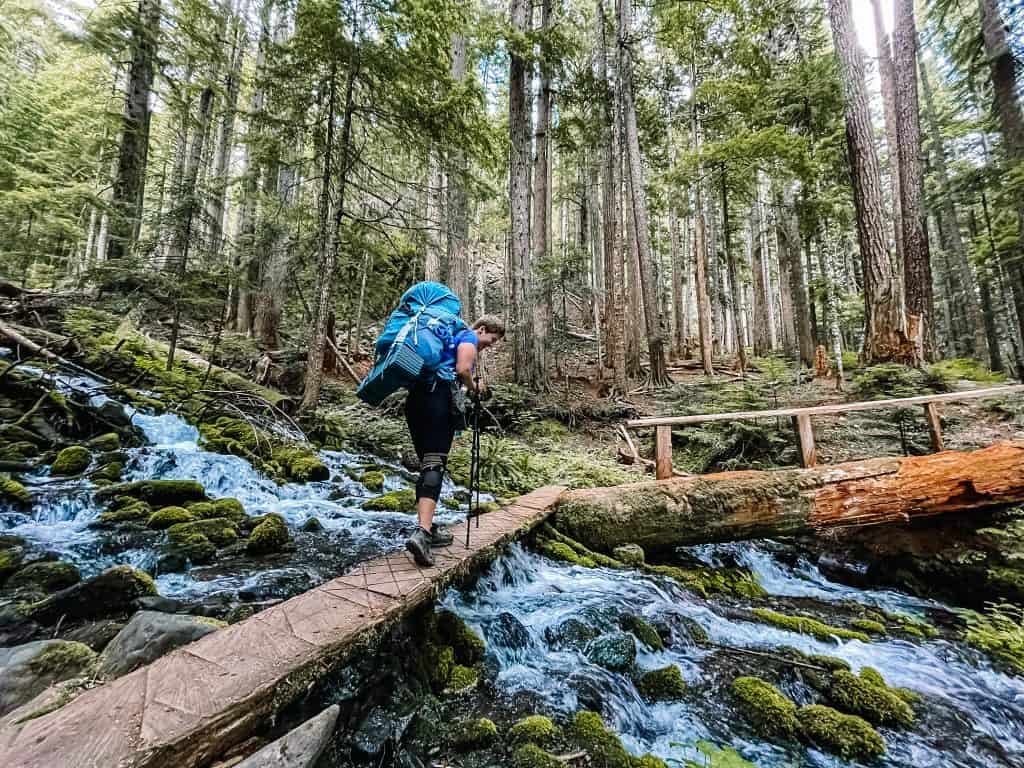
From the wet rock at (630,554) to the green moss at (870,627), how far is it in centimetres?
199

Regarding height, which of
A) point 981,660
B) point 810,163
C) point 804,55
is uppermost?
point 804,55

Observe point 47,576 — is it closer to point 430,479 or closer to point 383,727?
point 430,479

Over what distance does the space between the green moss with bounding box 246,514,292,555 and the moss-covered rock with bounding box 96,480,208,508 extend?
142 centimetres

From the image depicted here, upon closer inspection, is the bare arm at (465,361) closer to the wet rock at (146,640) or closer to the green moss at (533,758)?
the wet rock at (146,640)

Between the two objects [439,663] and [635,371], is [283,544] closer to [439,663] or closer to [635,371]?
[439,663]

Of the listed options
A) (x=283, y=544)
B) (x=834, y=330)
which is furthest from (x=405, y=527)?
(x=834, y=330)

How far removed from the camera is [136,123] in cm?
1104

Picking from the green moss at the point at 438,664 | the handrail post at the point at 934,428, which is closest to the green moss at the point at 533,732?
the green moss at the point at 438,664

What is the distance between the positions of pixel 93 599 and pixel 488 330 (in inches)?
137

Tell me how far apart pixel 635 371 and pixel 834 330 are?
601 centimetres

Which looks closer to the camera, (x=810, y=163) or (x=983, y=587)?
(x=983, y=587)

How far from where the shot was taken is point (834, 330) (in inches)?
440

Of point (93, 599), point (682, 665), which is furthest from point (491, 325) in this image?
point (93, 599)

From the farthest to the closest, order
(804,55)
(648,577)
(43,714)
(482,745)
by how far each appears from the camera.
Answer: (804,55), (648,577), (482,745), (43,714)
